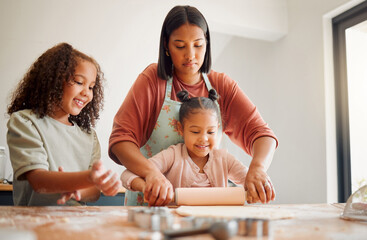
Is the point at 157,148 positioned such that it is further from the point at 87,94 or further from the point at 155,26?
the point at 155,26

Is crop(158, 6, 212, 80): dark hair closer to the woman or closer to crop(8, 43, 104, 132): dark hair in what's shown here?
the woman

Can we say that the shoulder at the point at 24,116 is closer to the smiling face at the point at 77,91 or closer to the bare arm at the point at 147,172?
the smiling face at the point at 77,91

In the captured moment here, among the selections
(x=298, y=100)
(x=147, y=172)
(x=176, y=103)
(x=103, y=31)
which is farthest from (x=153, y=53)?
(x=147, y=172)

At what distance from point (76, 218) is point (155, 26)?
245 cm

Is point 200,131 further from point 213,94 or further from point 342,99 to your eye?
point 342,99

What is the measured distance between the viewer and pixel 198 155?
1293 millimetres

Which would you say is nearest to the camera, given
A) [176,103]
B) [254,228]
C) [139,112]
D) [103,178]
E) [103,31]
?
[254,228]

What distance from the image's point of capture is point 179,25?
1257mm

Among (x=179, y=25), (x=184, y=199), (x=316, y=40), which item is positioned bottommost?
(x=184, y=199)

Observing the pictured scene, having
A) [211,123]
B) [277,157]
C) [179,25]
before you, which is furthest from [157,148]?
[277,157]

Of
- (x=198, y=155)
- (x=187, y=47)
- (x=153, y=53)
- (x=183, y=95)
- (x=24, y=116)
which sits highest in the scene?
(x=153, y=53)

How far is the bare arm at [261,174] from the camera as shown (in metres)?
1.04

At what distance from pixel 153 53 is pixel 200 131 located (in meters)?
1.80

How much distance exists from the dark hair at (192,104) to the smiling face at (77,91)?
35 cm
